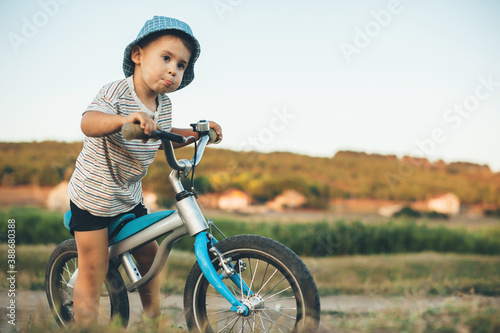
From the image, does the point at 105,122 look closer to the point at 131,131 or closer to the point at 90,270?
the point at 131,131

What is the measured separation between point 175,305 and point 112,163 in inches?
66.6

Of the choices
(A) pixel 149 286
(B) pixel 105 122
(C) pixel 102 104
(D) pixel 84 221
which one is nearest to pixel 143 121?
(B) pixel 105 122

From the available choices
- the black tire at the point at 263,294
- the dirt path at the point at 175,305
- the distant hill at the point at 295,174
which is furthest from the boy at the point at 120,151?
the distant hill at the point at 295,174

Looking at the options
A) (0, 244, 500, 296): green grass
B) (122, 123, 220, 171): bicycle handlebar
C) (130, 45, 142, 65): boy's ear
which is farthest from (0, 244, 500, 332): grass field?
(130, 45, 142, 65): boy's ear

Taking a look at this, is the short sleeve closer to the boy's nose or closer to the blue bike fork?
the boy's nose

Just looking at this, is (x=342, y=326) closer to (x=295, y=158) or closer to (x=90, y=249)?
(x=90, y=249)

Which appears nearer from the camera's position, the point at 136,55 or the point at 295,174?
the point at 136,55

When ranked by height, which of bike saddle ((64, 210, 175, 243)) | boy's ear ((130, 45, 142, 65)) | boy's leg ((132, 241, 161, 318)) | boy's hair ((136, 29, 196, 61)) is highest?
boy's hair ((136, 29, 196, 61))

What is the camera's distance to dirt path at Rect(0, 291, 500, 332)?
1.85 meters

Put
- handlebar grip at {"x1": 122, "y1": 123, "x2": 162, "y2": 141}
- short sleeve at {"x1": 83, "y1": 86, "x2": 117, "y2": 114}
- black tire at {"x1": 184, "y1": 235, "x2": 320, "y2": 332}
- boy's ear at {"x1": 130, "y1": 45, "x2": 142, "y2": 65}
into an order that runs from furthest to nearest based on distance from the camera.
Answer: boy's ear at {"x1": 130, "y1": 45, "x2": 142, "y2": 65}
short sleeve at {"x1": 83, "y1": 86, "x2": 117, "y2": 114}
black tire at {"x1": 184, "y1": 235, "x2": 320, "y2": 332}
handlebar grip at {"x1": 122, "y1": 123, "x2": 162, "y2": 141}

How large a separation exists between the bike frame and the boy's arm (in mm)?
88

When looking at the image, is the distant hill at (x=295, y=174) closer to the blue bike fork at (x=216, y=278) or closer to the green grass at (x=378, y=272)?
the green grass at (x=378, y=272)

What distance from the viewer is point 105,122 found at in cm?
166

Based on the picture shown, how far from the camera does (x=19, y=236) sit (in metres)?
6.11
